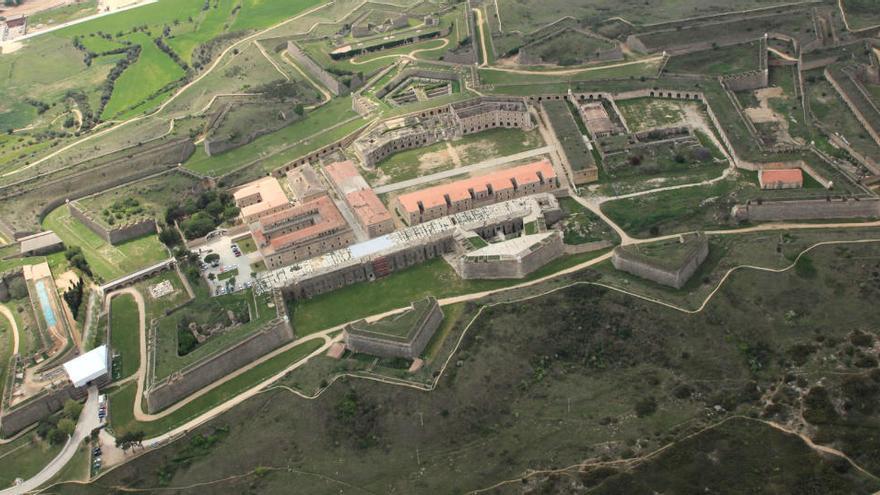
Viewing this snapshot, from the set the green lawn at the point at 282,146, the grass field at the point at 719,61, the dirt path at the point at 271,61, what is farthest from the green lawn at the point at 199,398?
the grass field at the point at 719,61

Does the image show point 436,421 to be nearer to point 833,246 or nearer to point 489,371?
point 489,371

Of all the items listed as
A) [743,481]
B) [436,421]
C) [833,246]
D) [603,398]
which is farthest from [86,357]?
[833,246]

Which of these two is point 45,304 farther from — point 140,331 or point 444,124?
point 444,124

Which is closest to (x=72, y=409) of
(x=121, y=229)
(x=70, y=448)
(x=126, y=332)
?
(x=70, y=448)

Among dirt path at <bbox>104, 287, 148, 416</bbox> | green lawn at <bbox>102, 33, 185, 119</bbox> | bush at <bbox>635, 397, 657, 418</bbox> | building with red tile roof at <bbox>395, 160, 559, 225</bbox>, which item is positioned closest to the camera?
bush at <bbox>635, 397, 657, 418</bbox>

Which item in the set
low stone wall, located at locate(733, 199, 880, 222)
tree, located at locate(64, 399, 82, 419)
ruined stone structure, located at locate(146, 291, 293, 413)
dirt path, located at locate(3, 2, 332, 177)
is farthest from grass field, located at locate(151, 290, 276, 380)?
dirt path, located at locate(3, 2, 332, 177)

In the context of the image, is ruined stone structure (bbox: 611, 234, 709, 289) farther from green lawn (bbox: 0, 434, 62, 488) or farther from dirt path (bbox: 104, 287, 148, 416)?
green lawn (bbox: 0, 434, 62, 488)

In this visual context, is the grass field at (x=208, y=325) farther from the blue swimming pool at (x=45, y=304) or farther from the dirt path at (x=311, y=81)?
the dirt path at (x=311, y=81)
